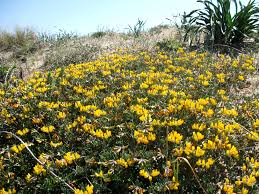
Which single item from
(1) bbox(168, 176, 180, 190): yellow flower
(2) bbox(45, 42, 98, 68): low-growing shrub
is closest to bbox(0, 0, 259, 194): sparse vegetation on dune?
(1) bbox(168, 176, 180, 190): yellow flower

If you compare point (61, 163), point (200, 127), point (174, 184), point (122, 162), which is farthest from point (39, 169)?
point (200, 127)

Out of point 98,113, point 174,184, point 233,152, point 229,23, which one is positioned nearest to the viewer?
point 174,184

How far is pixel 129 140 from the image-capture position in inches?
Answer: 141

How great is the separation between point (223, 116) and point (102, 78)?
211 cm

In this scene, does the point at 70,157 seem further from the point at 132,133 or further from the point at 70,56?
the point at 70,56

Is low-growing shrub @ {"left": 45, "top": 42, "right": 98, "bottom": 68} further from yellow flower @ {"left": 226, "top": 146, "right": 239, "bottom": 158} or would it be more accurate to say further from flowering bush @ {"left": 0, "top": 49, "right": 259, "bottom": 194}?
yellow flower @ {"left": 226, "top": 146, "right": 239, "bottom": 158}

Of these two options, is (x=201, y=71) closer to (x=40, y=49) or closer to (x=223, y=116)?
(x=223, y=116)

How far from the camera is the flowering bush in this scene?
3047 mm

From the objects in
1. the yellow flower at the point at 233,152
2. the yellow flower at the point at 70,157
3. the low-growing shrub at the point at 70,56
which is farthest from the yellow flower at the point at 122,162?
the low-growing shrub at the point at 70,56

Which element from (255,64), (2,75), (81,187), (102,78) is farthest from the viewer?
(2,75)

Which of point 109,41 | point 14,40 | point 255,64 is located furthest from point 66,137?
point 14,40

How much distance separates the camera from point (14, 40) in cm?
1145

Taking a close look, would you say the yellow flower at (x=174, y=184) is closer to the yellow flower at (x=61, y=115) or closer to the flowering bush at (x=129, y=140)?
the flowering bush at (x=129, y=140)

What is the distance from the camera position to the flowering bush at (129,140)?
10.00ft
